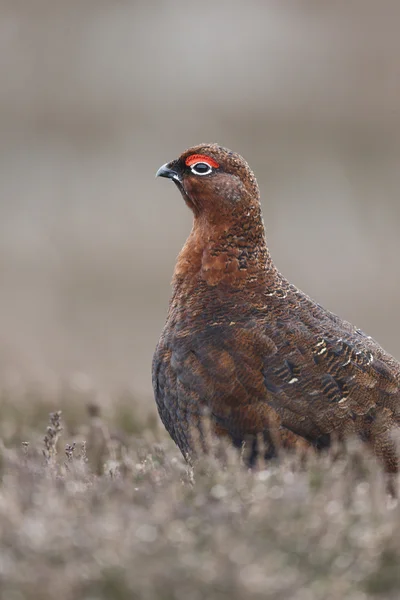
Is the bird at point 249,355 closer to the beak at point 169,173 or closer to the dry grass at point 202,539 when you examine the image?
the beak at point 169,173

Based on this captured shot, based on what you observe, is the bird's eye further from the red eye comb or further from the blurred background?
the blurred background

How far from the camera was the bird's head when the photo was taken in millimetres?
4625

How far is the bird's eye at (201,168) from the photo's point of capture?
4680 mm

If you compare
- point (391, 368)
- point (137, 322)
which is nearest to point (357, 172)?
point (137, 322)

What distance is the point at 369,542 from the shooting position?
8.33ft

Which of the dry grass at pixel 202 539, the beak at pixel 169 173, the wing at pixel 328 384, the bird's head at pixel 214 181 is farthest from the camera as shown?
the beak at pixel 169 173

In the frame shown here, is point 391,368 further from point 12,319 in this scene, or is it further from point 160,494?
point 12,319

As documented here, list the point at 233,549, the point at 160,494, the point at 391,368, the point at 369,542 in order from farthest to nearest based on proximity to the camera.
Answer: the point at 391,368 → the point at 160,494 → the point at 369,542 → the point at 233,549

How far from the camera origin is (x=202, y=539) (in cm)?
262

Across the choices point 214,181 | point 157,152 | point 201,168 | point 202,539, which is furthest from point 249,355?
point 157,152

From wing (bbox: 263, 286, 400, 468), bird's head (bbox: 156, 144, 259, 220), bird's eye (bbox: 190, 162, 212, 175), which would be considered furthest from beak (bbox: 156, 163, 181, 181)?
wing (bbox: 263, 286, 400, 468)

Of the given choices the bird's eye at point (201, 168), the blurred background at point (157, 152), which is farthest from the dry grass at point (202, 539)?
the blurred background at point (157, 152)

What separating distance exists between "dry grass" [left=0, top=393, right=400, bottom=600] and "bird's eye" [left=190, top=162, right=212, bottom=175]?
188 centimetres

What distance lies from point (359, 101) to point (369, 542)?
75.9 feet
